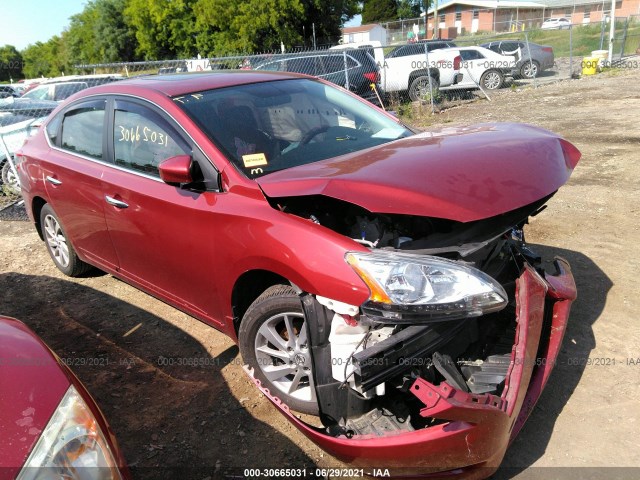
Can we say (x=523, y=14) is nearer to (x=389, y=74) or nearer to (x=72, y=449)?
(x=389, y=74)

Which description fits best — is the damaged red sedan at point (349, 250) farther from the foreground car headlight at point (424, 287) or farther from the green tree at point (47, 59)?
the green tree at point (47, 59)

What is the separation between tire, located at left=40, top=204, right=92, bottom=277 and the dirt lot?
0.52 ft

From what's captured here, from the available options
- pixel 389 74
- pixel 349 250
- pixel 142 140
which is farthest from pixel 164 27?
pixel 349 250

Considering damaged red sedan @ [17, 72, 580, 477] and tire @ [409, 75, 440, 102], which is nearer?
damaged red sedan @ [17, 72, 580, 477]

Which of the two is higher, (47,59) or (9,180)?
(47,59)

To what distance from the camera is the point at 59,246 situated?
496 cm

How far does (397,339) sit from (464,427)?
1.41ft

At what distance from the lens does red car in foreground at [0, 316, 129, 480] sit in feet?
5.09

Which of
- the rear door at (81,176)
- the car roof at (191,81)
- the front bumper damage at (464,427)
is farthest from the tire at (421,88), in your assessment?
the front bumper damage at (464,427)

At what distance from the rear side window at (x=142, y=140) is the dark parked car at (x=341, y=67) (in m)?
8.82

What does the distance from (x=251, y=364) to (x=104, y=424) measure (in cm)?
115

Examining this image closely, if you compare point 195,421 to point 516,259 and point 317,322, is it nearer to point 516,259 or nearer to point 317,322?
point 317,322

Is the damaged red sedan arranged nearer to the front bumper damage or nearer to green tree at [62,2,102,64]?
the front bumper damage

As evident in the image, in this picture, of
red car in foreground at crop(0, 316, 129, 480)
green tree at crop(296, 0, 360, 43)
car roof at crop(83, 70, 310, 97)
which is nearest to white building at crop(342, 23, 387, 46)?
green tree at crop(296, 0, 360, 43)
